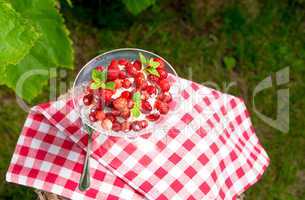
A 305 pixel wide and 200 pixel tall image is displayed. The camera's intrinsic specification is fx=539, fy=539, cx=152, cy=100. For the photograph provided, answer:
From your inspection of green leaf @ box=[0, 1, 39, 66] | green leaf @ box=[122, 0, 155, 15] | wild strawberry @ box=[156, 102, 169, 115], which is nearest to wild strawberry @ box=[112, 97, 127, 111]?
wild strawberry @ box=[156, 102, 169, 115]

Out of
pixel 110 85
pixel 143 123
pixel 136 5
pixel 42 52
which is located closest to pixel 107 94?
pixel 110 85

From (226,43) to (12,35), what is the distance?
1.81 meters

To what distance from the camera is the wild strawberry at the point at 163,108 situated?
1520mm

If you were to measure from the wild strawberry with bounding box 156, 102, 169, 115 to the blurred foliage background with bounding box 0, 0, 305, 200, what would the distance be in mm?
1143

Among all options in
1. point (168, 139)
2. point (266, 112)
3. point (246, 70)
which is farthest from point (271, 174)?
point (168, 139)

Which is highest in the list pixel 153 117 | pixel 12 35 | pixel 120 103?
pixel 12 35

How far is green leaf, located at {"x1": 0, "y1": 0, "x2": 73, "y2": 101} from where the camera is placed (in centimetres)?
175

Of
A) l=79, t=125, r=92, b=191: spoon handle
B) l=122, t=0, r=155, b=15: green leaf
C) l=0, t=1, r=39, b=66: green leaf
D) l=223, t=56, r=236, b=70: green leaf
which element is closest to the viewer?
l=0, t=1, r=39, b=66: green leaf

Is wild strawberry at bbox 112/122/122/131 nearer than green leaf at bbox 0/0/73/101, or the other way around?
wild strawberry at bbox 112/122/122/131

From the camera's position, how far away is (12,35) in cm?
119

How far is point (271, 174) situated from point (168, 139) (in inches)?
41.3

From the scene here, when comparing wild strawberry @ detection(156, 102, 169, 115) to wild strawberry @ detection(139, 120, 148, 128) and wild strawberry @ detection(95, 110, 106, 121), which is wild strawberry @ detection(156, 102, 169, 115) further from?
wild strawberry @ detection(95, 110, 106, 121)

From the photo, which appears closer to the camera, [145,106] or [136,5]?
[145,106]

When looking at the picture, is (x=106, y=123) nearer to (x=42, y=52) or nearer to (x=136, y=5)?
(x=42, y=52)
